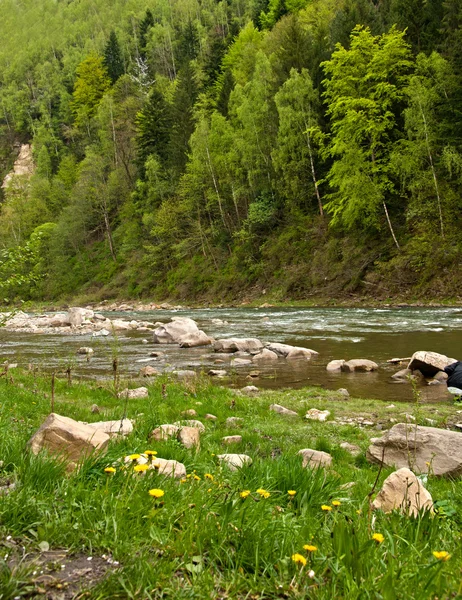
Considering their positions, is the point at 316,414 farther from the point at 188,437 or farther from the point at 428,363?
the point at 428,363

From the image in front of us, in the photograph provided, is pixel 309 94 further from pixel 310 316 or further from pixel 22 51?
pixel 22 51

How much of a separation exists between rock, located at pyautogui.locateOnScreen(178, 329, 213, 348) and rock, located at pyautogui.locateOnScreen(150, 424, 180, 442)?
518 inches

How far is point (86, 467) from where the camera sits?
283 cm

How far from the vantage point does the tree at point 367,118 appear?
100 feet

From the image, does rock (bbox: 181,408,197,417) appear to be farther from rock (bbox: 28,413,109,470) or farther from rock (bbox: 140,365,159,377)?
rock (bbox: 140,365,159,377)

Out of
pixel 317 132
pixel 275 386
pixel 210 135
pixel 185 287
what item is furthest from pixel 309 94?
pixel 275 386

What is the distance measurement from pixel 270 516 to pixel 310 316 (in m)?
23.3

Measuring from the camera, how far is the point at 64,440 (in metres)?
3.32

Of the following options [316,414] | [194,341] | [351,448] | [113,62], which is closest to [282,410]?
[316,414]

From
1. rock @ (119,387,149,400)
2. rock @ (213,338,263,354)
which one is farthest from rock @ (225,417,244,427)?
rock @ (213,338,263,354)

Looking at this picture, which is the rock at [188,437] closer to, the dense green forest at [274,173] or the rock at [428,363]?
the dense green forest at [274,173]

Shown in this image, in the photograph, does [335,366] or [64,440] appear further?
[335,366]

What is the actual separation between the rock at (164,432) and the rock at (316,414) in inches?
128

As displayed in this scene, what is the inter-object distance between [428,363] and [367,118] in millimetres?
25459
